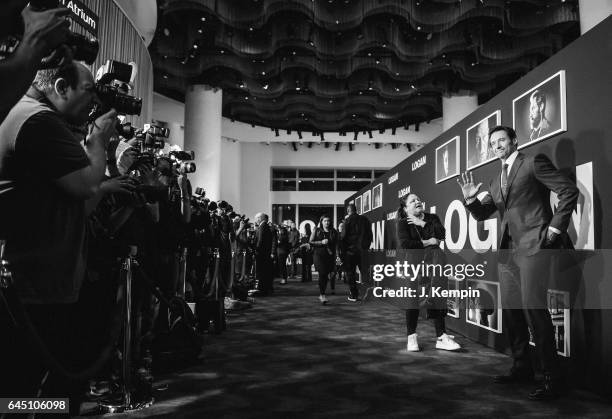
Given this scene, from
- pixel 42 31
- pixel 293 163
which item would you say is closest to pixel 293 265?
pixel 293 163

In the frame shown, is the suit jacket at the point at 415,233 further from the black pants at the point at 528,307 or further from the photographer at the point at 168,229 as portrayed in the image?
the photographer at the point at 168,229

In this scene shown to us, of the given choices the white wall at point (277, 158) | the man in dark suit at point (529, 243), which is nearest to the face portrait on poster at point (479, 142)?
the man in dark suit at point (529, 243)

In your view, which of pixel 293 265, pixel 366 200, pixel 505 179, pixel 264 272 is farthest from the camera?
pixel 293 265

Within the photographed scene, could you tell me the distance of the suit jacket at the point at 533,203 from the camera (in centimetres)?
269

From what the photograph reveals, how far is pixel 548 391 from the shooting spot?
269 cm

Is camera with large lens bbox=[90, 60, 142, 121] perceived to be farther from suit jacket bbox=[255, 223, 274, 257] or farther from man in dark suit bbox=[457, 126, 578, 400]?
suit jacket bbox=[255, 223, 274, 257]

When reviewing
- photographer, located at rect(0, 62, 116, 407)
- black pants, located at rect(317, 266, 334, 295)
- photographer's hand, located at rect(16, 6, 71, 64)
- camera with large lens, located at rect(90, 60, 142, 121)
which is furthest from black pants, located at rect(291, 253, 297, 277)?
photographer's hand, located at rect(16, 6, 71, 64)

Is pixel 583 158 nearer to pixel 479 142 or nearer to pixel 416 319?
pixel 479 142

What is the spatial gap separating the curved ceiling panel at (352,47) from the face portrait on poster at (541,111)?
6.94 m

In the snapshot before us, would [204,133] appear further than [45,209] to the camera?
Yes

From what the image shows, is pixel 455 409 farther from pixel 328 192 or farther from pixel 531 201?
pixel 328 192

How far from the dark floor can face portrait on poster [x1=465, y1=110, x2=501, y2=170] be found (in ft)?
5.97

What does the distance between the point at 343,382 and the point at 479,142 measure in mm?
2854

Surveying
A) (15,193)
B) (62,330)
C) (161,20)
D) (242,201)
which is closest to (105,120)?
(15,193)
